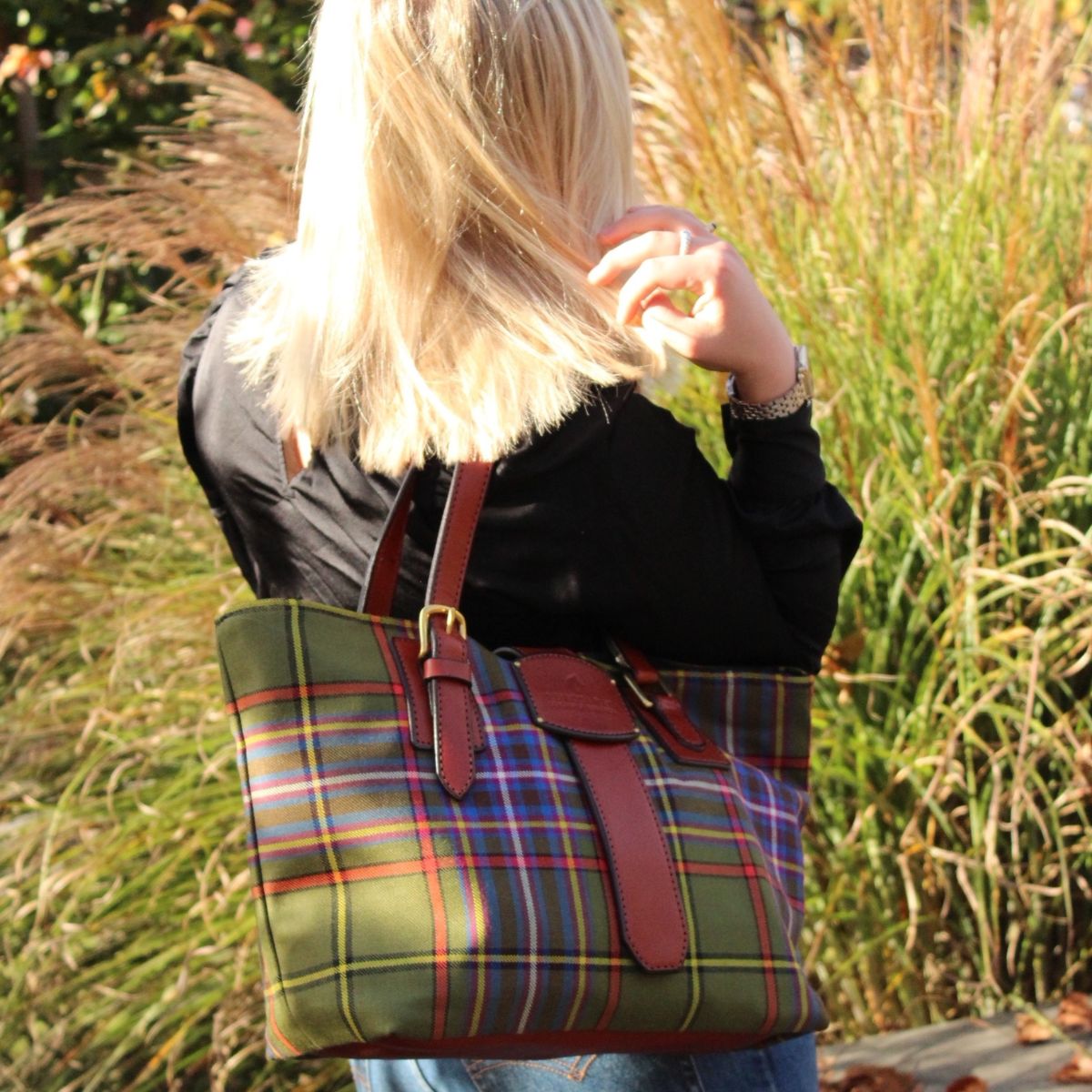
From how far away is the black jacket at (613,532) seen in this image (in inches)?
51.9

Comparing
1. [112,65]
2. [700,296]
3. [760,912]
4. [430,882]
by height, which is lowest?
[760,912]

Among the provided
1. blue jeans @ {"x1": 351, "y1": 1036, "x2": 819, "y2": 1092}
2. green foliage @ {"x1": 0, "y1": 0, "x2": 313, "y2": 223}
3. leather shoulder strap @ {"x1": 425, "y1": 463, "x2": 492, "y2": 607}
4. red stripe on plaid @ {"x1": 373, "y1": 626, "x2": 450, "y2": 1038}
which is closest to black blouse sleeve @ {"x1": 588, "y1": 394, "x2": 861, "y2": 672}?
leather shoulder strap @ {"x1": 425, "y1": 463, "x2": 492, "y2": 607}

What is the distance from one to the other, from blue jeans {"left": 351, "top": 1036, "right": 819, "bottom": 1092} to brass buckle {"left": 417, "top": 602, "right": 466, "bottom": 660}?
1.32ft

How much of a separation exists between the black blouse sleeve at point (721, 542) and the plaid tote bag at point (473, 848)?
0.29 ft

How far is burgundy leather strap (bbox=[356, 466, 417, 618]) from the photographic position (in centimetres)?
129

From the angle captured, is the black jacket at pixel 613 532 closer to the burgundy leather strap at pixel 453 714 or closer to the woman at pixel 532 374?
the woman at pixel 532 374

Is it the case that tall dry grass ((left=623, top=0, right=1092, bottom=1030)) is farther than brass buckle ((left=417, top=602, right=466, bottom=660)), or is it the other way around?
tall dry grass ((left=623, top=0, right=1092, bottom=1030))

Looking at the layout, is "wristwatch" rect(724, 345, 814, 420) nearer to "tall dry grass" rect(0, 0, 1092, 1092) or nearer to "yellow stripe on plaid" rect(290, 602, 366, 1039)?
"yellow stripe on plaid" rect(290, 602, 366, 1039)

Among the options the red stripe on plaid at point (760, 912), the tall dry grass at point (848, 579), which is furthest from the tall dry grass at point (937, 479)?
the red stripe on plaid at point (760, 912)

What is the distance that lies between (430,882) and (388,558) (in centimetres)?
30

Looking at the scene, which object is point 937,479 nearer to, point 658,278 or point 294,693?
point 658,278

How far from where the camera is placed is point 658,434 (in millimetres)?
1342

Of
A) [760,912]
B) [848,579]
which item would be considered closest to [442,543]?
[760,912]

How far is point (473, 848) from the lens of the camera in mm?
1184
